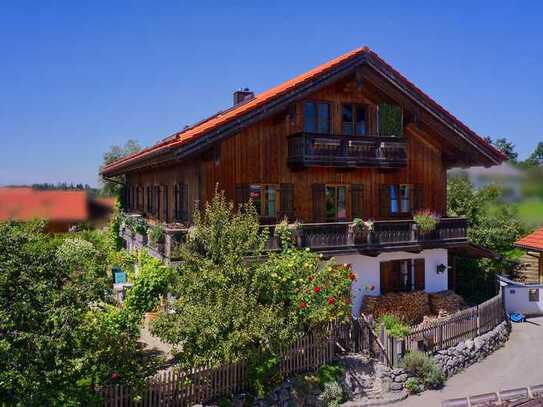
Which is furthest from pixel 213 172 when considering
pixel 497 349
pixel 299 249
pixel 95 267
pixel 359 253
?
pixel 497 349

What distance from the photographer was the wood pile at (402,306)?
19.6 metres

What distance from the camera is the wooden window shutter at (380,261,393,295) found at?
2080 centimetres

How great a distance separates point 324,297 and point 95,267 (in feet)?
21.7

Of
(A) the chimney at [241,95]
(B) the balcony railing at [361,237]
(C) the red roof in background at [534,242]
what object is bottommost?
(C) the red roof in background at [534,242]

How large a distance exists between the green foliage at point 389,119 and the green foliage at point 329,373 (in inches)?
402

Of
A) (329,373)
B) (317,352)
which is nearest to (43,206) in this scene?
Result: (317,352)

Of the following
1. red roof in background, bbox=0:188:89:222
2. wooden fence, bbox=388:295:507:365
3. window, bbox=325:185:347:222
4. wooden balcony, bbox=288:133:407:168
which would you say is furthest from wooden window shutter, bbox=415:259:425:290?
red roof in background, bbox=0:188:89:222

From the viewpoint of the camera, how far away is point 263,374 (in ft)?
44.5

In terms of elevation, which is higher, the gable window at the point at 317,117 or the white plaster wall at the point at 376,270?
the gable window at the point at 317,117

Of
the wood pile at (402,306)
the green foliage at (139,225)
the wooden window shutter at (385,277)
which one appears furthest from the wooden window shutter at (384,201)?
the green foliage at (139,225)

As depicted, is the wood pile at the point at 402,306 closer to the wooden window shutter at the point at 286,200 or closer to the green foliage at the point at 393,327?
the green foliage at the point at 393,327

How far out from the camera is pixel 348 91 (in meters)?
20.7

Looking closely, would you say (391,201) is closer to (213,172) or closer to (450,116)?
(450,116)

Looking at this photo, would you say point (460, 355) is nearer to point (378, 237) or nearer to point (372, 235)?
point (378, 237)
